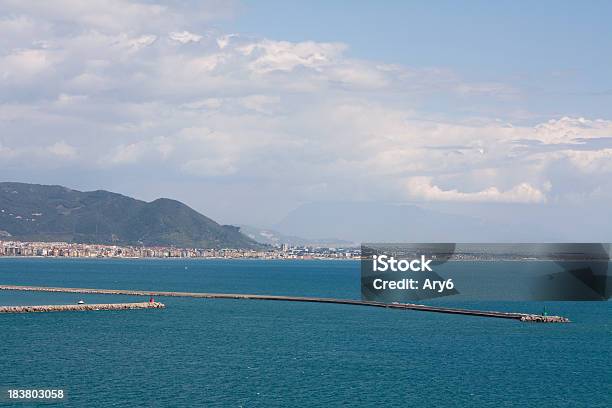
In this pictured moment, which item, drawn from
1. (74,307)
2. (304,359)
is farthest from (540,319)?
(74,307)

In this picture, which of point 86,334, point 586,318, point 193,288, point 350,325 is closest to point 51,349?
point 86,334

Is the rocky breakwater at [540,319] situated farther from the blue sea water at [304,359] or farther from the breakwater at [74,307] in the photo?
the breakwater at [74,307]

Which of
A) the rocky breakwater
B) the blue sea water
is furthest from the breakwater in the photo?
the rocky breakwater

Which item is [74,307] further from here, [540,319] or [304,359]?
[540,319]

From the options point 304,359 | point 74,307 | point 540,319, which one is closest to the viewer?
point 304,359

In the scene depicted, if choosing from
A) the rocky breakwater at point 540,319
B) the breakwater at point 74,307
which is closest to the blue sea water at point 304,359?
the rocky breakwater at point 540,319

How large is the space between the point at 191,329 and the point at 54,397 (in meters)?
40.9

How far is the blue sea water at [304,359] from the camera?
61.5 meters

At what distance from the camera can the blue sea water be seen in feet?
202

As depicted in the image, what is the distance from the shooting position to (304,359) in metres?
76.9

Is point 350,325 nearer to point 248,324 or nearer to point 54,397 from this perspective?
point 248,324

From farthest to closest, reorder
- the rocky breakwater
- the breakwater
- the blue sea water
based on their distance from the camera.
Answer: the breakwater
the rocky breakwater
the blue sea water

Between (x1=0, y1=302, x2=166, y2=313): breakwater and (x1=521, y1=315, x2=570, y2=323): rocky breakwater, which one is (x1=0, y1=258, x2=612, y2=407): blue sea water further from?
(x1=0, y1=302, x2=166, y2=313): breakwater

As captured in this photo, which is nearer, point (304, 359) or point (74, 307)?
point (304, 359)
